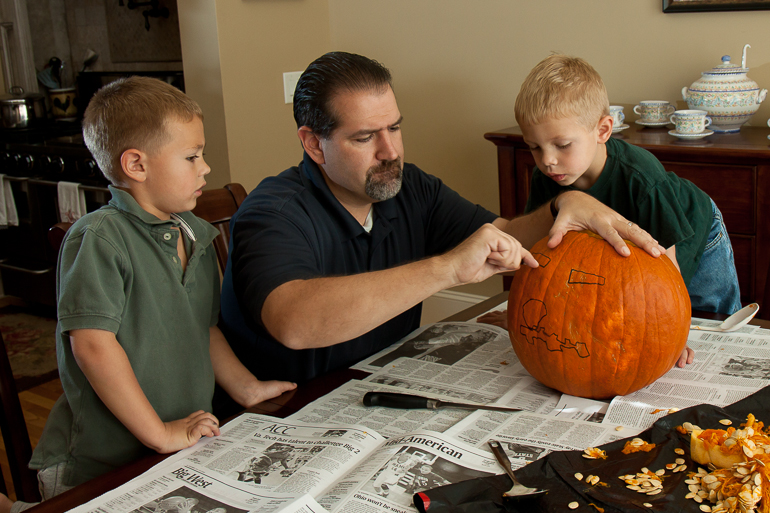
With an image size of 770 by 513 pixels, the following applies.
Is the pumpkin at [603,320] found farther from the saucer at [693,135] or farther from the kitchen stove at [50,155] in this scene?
the kitchen stove at [50,155]

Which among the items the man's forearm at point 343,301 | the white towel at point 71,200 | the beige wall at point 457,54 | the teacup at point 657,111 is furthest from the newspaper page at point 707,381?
the white towel at point 71,200

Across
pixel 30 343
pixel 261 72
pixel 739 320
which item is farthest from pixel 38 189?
pixel 739 320

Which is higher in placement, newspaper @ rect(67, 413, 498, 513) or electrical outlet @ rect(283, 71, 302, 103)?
electrical outlet @ rect(283, 71, 302, 103)

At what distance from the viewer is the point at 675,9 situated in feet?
7.61

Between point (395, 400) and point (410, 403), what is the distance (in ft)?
0.08

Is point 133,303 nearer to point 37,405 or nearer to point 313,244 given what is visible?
point 313,244

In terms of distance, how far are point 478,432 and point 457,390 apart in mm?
145

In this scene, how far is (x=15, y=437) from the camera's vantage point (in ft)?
3.82

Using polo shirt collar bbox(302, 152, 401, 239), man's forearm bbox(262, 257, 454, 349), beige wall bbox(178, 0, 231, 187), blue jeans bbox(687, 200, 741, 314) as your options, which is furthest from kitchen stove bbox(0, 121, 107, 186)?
blue jeans bbox(687, 200, 741, 314)

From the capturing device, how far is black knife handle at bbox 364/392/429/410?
99cm

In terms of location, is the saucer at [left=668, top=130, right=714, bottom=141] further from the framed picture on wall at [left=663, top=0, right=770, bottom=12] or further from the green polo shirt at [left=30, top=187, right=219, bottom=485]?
the green polo shirt at [left=30, top=187, right=219, bottom=485]

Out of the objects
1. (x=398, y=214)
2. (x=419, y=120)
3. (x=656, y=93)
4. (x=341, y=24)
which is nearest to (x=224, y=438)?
(x=398, y=214)

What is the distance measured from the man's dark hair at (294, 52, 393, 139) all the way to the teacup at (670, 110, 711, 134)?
1154 millimetres

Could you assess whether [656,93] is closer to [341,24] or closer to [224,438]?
[341,24]
